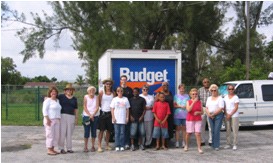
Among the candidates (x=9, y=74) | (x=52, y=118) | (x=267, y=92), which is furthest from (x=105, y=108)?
(x=9, y=74)

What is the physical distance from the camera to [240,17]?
2950cm

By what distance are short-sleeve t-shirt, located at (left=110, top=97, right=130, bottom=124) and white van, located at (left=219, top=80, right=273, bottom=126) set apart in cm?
Result: 567

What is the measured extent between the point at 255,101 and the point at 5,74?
6110 centimetres

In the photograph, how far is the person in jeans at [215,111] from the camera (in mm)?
10125

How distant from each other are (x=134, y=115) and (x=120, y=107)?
0.47 meters

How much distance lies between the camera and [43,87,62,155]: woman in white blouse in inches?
366

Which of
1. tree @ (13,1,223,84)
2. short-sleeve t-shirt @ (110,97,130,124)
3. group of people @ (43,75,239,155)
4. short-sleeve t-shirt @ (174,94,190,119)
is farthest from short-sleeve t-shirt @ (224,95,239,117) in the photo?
tree @ (13,1,223,84)

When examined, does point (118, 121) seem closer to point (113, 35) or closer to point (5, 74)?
point (113, 35)

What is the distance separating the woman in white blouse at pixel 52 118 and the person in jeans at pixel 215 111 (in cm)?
379

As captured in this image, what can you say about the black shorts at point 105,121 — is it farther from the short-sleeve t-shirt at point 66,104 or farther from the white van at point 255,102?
the white van at point 255,102

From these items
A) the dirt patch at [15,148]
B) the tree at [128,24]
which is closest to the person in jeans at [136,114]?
the dirt patch at [15,148]

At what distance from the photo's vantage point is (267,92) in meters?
14.5

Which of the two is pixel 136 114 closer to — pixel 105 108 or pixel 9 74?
pixel 105 108

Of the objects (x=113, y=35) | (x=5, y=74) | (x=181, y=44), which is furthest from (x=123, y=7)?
(x=5, y=74)
